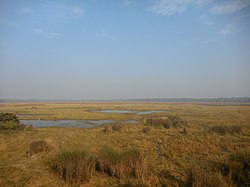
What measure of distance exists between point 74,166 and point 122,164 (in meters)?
2.16

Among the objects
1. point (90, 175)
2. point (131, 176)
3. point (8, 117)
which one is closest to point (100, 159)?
point (90, 175)

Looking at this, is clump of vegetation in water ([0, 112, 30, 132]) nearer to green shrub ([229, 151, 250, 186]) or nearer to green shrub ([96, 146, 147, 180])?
green shrub ([96, 146, 147, 180])

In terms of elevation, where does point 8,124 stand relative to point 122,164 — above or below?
below

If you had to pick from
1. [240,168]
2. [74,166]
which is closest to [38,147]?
[74,166]

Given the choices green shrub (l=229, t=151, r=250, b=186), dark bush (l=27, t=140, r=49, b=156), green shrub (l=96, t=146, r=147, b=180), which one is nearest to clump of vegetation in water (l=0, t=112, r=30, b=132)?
dark bush (l=27, t=140, r=49, b=156)

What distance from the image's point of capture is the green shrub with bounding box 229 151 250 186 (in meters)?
6.82

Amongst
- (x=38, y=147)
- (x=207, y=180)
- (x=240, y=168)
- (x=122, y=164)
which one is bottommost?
(x=38, y=147)

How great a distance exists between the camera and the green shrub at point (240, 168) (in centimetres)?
682

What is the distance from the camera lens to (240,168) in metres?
7.32

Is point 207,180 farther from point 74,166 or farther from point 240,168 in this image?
point 74,166

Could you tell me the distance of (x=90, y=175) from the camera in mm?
7871

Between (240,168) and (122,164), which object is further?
(122,164)

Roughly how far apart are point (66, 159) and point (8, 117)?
19329 mm

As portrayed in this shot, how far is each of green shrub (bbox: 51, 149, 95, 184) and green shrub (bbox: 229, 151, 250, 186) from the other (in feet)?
20.0
